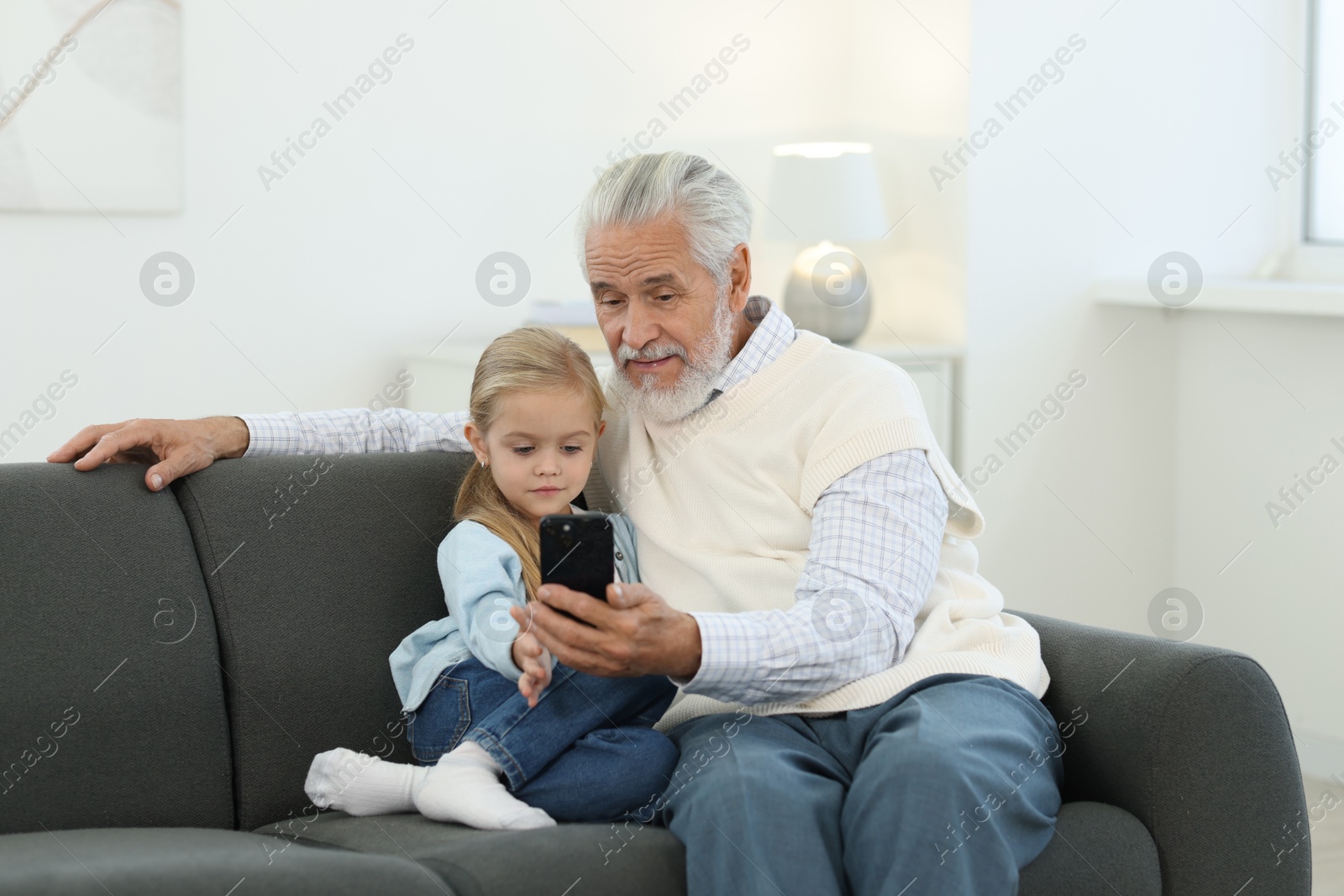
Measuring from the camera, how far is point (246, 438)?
194 cm

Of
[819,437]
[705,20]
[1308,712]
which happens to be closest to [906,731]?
[819,437]

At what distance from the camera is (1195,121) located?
347cm

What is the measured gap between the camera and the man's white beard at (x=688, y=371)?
188cm

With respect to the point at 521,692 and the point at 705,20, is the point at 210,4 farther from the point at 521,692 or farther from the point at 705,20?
the point at 521,692

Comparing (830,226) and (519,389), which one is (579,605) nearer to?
(519,389)

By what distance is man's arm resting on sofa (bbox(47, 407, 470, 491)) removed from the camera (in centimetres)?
180

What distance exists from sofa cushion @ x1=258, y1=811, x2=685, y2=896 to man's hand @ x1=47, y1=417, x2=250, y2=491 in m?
0.58

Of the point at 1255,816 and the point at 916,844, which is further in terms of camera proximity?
the point at 1255,816

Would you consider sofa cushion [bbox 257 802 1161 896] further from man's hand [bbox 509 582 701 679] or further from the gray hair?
the gray hair

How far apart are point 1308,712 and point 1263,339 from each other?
2.94ft

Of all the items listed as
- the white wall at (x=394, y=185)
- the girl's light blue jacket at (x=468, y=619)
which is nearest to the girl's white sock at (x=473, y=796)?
the girl's light blue jacket at (x=468, y=619)

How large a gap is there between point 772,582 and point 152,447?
876 mm

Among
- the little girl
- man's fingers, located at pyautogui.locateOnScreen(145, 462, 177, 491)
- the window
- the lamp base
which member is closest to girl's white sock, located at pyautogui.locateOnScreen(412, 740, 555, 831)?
the little girl

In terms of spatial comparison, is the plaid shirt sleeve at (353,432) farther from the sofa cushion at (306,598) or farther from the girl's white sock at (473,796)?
the girl's white sock at (473,796)
